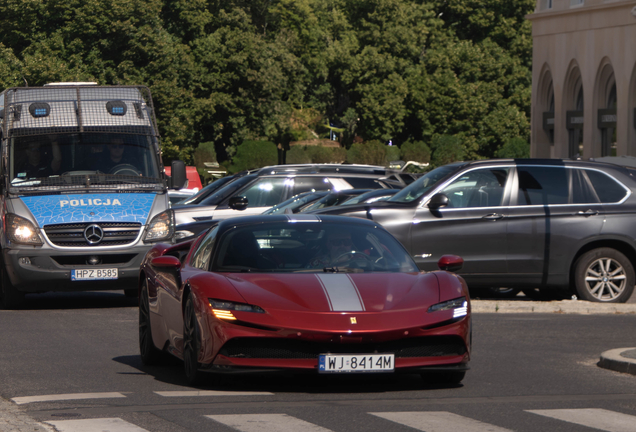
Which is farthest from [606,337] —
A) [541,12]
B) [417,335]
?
[541,12]

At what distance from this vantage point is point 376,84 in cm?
7981

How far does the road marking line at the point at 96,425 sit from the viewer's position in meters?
6.35

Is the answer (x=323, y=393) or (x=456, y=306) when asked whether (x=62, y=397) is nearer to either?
(x=323, y=393)

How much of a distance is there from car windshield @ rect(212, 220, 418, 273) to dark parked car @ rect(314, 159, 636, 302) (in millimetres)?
5596

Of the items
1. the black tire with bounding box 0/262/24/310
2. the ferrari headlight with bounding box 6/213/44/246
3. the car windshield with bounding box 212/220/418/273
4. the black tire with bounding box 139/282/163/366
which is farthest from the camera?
the black tire with bounding box 0/262/24/310

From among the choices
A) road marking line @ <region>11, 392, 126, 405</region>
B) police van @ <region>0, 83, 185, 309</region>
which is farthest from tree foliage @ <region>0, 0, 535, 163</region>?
road marking line @ <region>11, 392, 126, 405</region>

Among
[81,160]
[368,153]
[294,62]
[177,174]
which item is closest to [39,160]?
[81,160]

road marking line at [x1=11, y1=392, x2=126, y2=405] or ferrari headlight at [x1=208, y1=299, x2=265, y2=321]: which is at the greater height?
ferrari headlight at [x1=208, y1=299, x2=265, y2=321]

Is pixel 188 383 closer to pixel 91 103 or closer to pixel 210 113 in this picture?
pixel 91 103

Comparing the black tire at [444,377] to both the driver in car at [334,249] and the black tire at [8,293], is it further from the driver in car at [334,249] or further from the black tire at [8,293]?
the black tire at [8,293]

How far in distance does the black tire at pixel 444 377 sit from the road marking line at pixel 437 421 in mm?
1086

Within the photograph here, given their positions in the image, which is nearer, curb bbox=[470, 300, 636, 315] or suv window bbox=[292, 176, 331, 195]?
curb bbox=[470, 300, 636, 315]

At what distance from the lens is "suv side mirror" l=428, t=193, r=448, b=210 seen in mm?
14047

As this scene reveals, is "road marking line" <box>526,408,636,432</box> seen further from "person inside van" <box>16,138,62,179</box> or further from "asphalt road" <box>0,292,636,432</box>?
"person inside van" <box>16,138,62,179</box>
